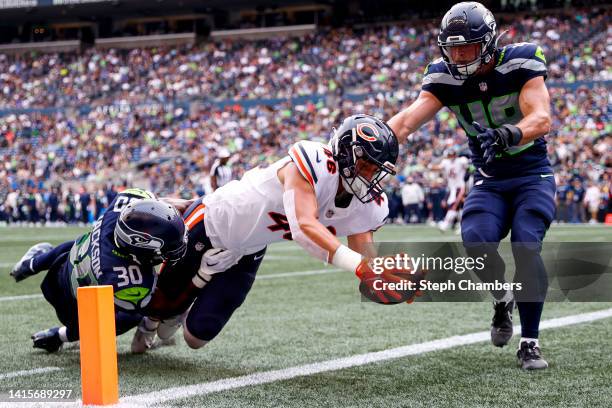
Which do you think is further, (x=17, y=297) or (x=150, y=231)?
(x=17, y=297)

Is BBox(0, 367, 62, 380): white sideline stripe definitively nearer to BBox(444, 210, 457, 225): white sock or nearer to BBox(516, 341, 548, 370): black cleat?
BBox(516, 341, 548, 370): black cleat

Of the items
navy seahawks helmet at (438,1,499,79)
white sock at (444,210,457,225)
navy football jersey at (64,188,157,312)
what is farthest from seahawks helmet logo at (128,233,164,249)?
white sock at (444,210,457,225)

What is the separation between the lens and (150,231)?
3.64m

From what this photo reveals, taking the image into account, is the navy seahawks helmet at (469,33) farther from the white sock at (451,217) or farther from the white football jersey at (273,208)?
the white sock at (451,217)

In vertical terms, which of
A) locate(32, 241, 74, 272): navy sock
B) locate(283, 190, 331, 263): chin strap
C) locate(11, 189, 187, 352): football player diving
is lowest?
locate(32, 241, 74, 272): navy sock

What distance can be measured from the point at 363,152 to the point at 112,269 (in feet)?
4.20

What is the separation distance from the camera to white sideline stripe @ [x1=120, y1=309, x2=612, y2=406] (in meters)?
3.28

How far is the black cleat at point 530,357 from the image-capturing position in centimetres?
382

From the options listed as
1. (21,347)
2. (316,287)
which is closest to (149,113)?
(316,287)

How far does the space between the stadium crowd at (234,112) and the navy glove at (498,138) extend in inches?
660

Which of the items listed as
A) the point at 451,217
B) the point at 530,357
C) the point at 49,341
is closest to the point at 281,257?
the point at 451,217

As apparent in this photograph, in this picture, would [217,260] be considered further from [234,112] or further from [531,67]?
[234,112]

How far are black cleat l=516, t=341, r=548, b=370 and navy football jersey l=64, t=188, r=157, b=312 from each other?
5.76 ft

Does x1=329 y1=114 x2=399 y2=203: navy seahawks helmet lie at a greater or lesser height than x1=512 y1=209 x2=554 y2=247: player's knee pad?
greater
